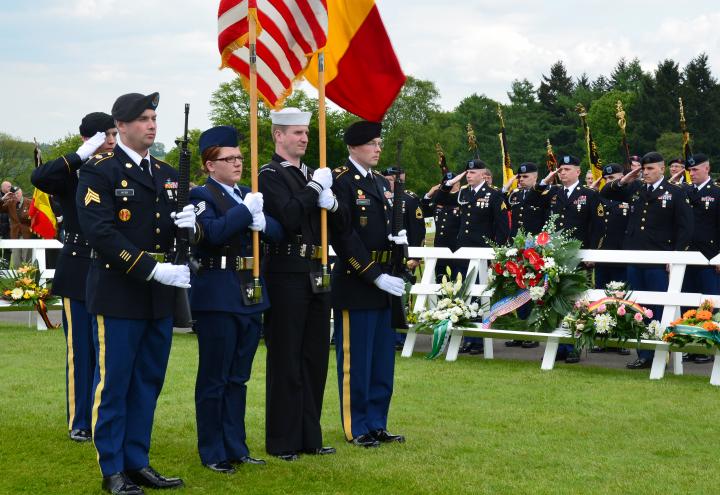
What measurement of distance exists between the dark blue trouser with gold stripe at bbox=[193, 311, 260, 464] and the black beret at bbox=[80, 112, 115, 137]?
183cm

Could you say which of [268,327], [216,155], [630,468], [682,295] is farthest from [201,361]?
[682,295]

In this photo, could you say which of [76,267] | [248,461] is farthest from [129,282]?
[76,267]

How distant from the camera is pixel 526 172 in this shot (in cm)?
1488

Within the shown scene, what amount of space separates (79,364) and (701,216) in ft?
28.2

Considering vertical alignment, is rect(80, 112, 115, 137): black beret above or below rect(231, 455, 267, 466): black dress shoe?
above

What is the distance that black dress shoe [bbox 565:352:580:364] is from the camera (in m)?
11.7

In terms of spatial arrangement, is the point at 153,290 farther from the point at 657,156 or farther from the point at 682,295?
the point at 657,156

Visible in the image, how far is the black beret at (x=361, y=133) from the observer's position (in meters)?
7.38

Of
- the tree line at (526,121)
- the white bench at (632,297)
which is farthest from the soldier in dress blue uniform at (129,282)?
the tree line at (526,121)

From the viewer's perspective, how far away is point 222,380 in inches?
255

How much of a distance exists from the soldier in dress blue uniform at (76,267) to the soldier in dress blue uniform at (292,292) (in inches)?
54.4

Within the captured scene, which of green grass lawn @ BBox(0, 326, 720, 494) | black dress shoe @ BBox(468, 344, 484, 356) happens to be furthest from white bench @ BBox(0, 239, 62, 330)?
black dress shoe @ BBox(468, 344, 484, 356)

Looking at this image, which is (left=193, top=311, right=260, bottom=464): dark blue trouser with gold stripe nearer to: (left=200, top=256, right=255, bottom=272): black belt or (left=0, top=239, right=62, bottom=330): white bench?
(left=200, top=256, right=255, bottom=272): black belt

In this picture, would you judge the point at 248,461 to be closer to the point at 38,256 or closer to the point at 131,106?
the point at 131,106
